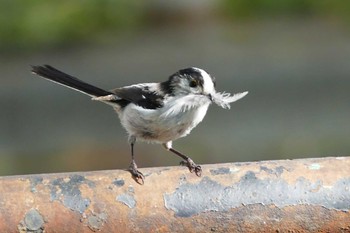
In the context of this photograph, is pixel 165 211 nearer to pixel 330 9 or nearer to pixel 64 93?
pixel 64 93

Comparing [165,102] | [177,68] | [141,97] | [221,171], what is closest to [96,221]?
[221,171]

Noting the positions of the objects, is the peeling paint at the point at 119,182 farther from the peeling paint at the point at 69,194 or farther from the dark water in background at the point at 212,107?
the dark water in background at the point at 212,107

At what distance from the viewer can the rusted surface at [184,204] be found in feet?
9.68

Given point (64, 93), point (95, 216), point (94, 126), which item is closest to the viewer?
point (95, 216)

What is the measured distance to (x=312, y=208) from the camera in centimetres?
299

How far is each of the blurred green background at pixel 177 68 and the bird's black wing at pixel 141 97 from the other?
3430mm

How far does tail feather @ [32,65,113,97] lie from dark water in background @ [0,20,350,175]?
3337 millimetres

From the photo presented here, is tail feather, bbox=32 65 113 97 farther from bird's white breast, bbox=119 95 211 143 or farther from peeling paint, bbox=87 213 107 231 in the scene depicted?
peeling paint, bbox=87 213 107 231

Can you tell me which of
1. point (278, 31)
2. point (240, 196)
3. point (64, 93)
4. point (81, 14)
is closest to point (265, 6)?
point (278, 31)

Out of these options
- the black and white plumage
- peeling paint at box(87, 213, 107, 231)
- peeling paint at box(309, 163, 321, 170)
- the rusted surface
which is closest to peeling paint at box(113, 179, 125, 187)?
the rusted surface

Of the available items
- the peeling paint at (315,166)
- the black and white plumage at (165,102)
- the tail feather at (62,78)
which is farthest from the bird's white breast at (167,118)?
the peeling paint at (315,166)

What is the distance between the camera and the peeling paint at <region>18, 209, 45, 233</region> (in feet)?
9.58

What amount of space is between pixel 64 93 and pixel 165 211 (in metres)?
7.56

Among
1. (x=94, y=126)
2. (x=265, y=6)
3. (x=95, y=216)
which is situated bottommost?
(x=94, y=126)
